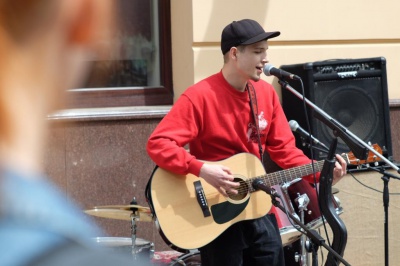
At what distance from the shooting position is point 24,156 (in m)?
0.72

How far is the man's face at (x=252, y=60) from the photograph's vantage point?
4.93 m

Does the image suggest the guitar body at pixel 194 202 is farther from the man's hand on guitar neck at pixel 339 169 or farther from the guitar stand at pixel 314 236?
the man's hand on guitar neck at pixel 339 169

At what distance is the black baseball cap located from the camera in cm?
504

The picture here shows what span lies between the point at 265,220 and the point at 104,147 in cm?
173

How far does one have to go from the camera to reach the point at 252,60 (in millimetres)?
4980

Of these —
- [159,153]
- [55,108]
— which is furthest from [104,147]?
[55,108]

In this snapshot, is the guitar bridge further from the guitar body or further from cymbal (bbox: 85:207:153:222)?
cymbal (bbox: 85:207:153:222)

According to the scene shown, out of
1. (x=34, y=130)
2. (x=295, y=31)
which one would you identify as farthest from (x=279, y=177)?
(x=34, y=130)

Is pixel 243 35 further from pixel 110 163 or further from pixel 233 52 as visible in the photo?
pixel 110 163

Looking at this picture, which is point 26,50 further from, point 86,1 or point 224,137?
point 224,137

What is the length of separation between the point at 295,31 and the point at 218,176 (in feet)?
7.87

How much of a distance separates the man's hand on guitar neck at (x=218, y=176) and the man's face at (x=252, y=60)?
59 cm

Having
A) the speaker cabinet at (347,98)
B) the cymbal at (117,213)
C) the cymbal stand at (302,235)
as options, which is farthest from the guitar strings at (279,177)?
the speaker cabinet at (347,98)

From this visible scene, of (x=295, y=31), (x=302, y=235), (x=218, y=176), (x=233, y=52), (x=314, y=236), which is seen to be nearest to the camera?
(x=314, y=236)
